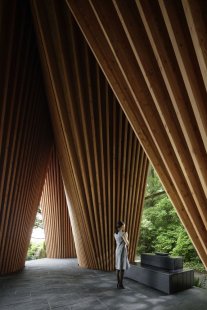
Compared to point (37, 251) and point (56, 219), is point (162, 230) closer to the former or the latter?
point (56, 219)

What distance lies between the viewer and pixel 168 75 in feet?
10.9

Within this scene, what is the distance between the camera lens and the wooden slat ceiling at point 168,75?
9.75ft

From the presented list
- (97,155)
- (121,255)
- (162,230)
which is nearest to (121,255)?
(121,255)

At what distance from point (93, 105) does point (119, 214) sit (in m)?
3.27

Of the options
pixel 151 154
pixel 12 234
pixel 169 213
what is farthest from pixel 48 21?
pixel 169 213

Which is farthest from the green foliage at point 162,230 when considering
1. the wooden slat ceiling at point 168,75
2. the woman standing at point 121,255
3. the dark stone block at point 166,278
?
the wooden slat ceiling at point 168,75

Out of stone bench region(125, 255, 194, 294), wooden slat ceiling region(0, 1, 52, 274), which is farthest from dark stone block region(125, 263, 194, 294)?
wooden slat ceiling region(0, 1, 52, 274)

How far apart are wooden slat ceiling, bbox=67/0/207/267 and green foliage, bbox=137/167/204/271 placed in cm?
935

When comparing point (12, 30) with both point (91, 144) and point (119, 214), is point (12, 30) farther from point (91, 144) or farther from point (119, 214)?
point (119, 214)

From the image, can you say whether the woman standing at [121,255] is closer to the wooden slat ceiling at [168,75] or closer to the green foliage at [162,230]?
the wooden slat ceiling at [168,75]

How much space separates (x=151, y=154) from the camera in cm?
469

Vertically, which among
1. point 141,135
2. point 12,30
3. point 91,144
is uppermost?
point 12,30

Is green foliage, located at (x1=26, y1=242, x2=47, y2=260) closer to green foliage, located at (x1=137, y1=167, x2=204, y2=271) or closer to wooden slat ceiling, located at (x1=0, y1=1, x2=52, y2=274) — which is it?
green foliage, located at (x1=137, y1=167, x2=204, y2=271)

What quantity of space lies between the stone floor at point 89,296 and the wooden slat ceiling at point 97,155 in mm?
1713
